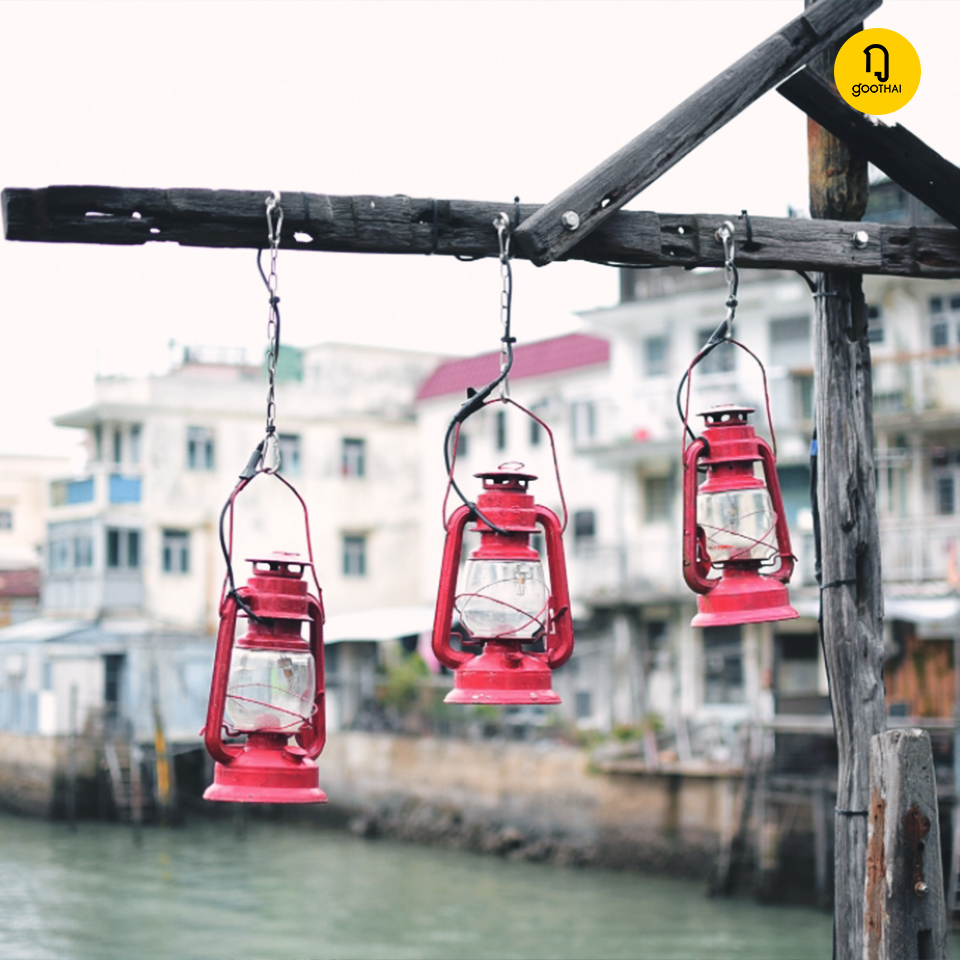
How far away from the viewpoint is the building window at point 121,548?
37781 millimetres

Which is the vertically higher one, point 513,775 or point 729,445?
point 729,445

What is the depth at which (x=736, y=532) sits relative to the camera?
4793 mm

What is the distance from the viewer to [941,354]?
26.5 metres

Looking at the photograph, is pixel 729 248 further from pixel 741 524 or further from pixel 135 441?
pixel 135 441

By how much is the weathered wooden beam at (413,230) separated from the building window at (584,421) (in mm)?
27047

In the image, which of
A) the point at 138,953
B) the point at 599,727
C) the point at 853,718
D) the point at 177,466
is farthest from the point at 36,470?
the point at 853,718

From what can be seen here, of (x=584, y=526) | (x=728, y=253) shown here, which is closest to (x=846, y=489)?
(x=728, y=253)

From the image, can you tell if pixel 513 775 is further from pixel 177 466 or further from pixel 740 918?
pixel 177 466

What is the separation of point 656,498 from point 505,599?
27993 mm

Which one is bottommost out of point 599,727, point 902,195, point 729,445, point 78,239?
point 599,727

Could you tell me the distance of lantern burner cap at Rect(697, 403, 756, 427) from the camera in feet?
15.8

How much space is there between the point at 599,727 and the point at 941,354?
1000 cm

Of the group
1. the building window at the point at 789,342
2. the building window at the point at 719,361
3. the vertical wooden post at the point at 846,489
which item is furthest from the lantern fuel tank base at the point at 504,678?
the building window at the point at 719,361

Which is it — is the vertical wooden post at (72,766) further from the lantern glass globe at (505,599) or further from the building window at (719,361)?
the lantern glass globe at (505,599)
